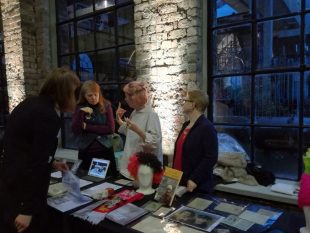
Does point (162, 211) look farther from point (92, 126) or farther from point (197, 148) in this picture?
point (92, 126)

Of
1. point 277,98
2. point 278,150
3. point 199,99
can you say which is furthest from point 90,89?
point 278,150

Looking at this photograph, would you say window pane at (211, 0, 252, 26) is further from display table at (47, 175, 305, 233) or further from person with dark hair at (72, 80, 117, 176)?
display table at (47, 175, 305, 233)

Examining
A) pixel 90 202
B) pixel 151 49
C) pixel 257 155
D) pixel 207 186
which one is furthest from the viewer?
pixel 151 49

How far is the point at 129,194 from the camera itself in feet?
5.74

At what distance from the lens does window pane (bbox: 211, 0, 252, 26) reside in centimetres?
268

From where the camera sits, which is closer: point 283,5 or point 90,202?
point 90,202

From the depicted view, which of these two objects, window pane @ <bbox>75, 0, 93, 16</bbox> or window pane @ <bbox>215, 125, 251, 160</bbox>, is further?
window pane @ <bbox>75, 0, 93, 16</bbox>

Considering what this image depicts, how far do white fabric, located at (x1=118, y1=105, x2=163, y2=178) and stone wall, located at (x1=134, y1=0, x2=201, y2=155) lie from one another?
0.68 m

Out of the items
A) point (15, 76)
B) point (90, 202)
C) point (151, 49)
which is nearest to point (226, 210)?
point (90, 202)

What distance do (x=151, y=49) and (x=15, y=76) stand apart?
98.1 inches

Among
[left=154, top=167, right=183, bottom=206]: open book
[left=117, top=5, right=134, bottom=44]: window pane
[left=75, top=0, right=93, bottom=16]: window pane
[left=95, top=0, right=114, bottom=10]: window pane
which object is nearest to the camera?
[left=154, top=167, right=183, bottom=206]: open book

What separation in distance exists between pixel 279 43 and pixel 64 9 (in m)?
3.14

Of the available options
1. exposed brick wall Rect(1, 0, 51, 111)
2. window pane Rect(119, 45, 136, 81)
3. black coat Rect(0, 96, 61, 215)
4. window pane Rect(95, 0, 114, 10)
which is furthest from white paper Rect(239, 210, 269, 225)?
exposed brick wall Rect(1, 0, 51, 111)

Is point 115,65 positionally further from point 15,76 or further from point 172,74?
point 15,76
